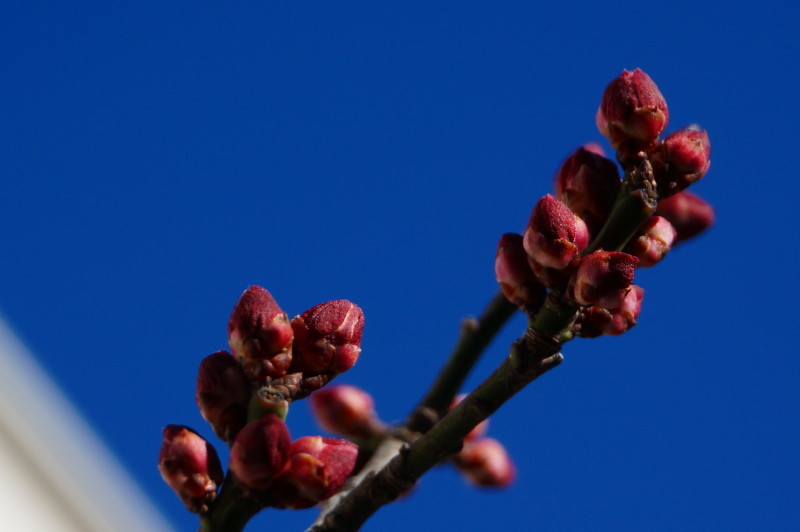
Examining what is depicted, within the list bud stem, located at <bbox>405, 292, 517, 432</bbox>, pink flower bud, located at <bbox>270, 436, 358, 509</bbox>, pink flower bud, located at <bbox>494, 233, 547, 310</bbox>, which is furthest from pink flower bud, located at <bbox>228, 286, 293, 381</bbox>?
bud stem, located at <bbox>405, 292, 517, 432</bbox>

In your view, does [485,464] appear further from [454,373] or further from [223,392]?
[223,392]

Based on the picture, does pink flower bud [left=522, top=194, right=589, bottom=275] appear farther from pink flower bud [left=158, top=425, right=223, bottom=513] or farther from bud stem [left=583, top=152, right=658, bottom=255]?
pink flower bud [left=158, top=425, right=223, bottom=513]

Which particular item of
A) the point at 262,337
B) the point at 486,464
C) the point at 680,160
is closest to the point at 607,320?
the point at 680,160

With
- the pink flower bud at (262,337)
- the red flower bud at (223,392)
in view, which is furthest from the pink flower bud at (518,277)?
the red flower bud at (223,392)

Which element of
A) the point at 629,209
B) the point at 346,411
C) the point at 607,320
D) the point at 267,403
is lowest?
the point at 607,320

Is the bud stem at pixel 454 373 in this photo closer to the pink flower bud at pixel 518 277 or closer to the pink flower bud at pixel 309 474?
the pink flower bud at pixel 518 277

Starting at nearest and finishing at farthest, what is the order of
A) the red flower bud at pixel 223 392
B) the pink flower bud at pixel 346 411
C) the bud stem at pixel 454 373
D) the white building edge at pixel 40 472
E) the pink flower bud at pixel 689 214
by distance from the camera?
the red flower bud at pixel 223 392 < the pink flower bud at pixel 689 214 < the bud stem at pixel 454 373 < the pink flower bud at pixel 346 411 < the white building edge at pixel 40 472
